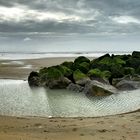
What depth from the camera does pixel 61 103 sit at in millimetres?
17344

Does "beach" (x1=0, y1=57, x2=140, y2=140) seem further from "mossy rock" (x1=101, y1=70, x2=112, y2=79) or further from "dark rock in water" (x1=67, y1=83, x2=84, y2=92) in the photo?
"mossy rock" (x1=101, y1=70, x2=112, y2=79)

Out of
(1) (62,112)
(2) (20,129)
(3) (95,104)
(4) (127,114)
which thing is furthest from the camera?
(3) (95,104)

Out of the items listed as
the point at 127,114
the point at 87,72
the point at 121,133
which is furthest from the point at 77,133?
the point at 87,72

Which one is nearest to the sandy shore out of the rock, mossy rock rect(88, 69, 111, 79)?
mossy rock rect(88, 69, 111, 79)

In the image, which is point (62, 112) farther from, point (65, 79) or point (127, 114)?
point (65, 79)

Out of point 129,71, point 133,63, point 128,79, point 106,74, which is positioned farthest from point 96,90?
point 133,63

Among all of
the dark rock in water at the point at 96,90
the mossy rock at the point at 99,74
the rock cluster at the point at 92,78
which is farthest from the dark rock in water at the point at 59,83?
the dark rock in water at the point at 96,90

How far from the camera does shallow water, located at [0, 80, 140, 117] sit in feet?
50.2

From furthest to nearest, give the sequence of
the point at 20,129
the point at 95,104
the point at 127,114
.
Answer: the point at 95,104 → the point at 127,114 → the point at 20,129

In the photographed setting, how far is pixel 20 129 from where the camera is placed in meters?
11.5

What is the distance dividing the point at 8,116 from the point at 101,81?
1002cm

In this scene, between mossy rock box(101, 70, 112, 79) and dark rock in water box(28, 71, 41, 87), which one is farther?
dark rock in water box(28, 71, 41, 87)

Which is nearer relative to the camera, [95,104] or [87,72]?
[95,104]

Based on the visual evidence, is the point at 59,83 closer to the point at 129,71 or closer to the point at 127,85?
the point at 127,85
